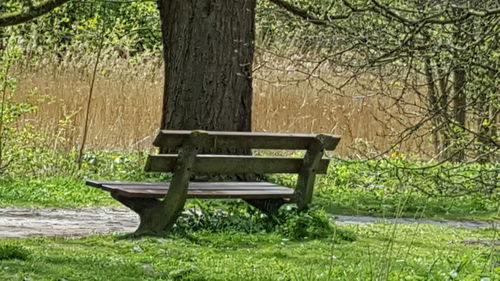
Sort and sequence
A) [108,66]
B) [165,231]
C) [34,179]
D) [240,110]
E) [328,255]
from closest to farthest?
1. [328,255]
2. [165,231]
3. [240,110]
4. [34,179]
5. [108,66]

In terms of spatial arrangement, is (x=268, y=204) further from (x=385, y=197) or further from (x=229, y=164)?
(x=385, y=197)

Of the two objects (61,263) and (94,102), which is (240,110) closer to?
(94,102)

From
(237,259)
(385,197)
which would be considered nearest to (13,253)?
(237,259)

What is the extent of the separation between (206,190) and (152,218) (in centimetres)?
57

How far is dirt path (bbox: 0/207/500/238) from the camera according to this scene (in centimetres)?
933

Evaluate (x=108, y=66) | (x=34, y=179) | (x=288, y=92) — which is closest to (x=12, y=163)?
(x=34, y=179)

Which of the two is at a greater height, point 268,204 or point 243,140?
point 243,140

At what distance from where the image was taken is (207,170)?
8.65 metres

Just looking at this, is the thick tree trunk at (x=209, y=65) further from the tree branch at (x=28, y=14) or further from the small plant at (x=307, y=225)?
the small plant at (x=307, y=225)

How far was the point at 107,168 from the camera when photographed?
1445 centimetres

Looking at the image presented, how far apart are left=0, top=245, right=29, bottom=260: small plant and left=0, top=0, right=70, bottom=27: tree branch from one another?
15.0 feet

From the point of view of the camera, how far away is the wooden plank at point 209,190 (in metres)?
8.41

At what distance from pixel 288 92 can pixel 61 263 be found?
36.2 feet

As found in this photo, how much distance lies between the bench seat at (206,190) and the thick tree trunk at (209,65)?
224cm
